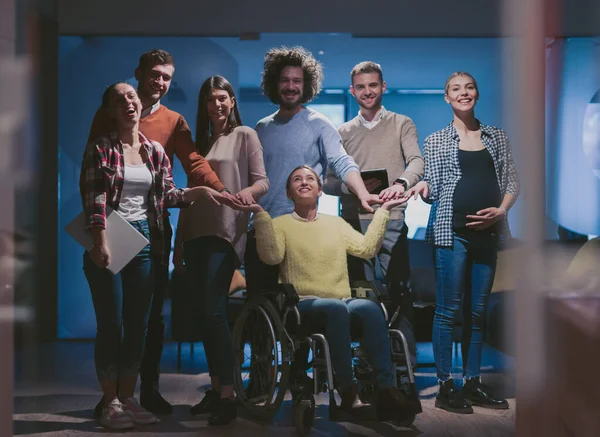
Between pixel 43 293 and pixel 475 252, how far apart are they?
197cm

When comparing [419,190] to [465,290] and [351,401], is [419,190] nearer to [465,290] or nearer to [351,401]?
[465,290]

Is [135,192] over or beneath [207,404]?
over

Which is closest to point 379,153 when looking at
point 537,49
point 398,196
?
point 398,196

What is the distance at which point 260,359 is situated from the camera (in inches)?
135

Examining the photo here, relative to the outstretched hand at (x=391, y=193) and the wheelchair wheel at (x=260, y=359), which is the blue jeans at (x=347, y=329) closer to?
the wheelchair wheel at (x=260, y=359)

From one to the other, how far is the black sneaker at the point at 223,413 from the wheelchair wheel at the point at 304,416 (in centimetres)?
31

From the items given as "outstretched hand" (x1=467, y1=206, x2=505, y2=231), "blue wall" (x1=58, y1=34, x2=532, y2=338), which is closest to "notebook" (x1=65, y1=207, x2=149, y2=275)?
"blue wall" (x1=58, y1=34, x2=532, y2=338)

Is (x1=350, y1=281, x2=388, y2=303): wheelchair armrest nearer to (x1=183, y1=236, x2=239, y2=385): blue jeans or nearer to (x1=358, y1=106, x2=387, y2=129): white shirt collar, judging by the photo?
(x1=183, y1=236, x2=239, y2=385): blue jeans

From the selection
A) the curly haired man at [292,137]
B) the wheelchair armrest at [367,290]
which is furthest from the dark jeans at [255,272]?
the wheelchair armrest at [367,290]

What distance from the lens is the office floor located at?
3.28m

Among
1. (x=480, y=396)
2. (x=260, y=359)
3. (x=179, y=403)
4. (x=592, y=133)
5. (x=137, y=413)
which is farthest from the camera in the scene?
(x=480, y=396)

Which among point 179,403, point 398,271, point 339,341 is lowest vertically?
point 179,403

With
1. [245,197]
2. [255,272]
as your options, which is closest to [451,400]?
[255,272]

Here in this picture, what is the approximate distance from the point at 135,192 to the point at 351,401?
3.84 feet
